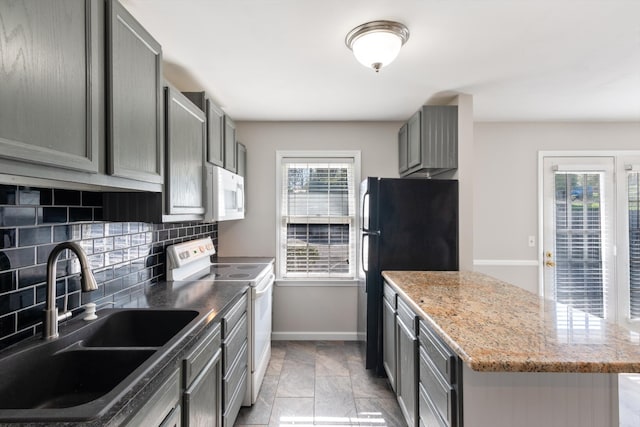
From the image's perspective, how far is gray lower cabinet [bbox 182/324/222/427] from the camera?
50.4 inches

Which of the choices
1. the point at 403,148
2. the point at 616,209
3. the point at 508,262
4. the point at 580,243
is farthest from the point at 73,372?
the point at 616,209

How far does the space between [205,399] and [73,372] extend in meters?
0.55

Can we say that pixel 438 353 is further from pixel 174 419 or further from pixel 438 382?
pixel 174 419

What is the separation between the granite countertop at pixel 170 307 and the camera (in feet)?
2.77

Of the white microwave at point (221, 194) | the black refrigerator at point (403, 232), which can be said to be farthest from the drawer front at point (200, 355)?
the black refrigerator at point (403, 232)

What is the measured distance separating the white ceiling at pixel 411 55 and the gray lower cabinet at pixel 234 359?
1.60m

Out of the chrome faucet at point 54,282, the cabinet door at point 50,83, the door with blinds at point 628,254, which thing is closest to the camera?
the cabinet door at point 50,83

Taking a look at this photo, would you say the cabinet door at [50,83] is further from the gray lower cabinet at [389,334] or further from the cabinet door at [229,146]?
the gray lower cabinet at [389,334]

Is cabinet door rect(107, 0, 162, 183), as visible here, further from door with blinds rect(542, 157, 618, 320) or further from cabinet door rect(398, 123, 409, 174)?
door with blinds rect(542, 157, 618, 320)

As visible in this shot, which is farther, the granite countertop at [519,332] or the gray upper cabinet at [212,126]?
the gray upper cabinet at [212,126]

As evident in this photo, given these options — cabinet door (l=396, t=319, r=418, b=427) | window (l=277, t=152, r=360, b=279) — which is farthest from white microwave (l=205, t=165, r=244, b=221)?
cabinet door (l=396, t=319, r=418, b=427)

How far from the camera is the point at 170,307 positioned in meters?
1.65

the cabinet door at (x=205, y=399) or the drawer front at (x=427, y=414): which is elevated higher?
the cabinet door at (x=205, y=399)

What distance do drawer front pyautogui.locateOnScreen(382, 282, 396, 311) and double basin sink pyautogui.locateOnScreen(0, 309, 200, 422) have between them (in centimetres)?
141
